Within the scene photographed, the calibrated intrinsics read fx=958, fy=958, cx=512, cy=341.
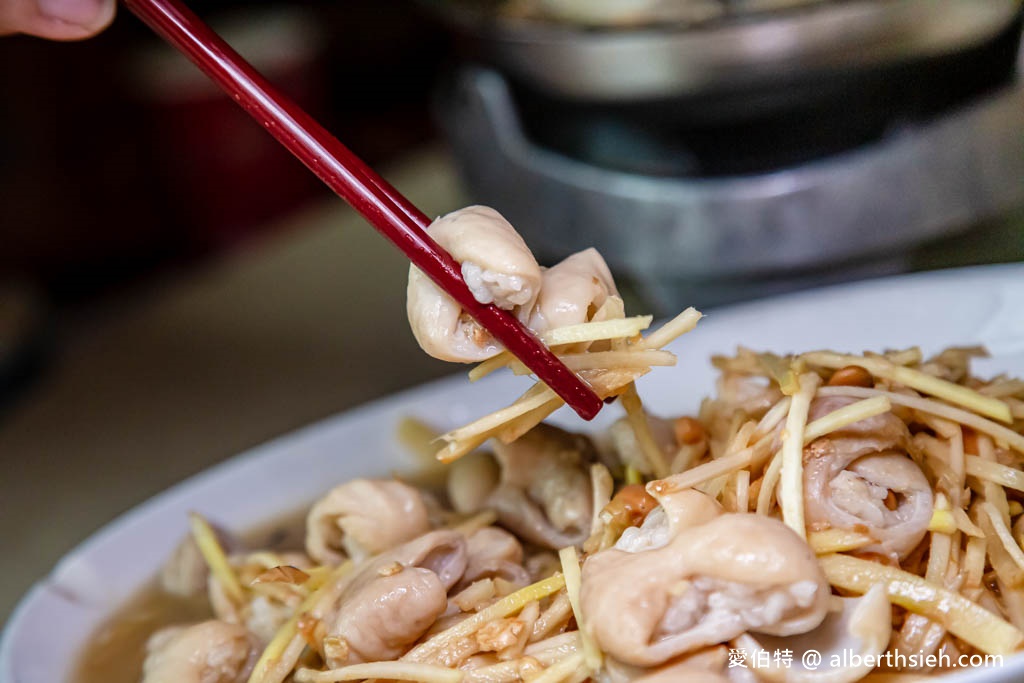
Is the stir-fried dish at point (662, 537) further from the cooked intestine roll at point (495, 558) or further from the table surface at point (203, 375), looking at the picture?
the table surface at point (203, 375)

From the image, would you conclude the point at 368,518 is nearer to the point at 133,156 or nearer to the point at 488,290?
the point at 488,290

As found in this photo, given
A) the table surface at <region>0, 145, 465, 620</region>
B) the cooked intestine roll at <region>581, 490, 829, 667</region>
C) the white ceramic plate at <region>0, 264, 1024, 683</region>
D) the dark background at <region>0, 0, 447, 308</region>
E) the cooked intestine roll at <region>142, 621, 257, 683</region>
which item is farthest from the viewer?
the dark background at <region>0, 0, 447, 308</region>

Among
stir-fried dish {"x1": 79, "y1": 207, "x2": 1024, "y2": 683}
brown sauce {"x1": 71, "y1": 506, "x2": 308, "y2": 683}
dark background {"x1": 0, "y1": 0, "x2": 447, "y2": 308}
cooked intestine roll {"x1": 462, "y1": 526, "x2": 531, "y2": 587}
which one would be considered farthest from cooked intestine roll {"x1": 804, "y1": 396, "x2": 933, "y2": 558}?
dark background {"x1": 0, "y1": 0, "x2": 447, "y2": 308}

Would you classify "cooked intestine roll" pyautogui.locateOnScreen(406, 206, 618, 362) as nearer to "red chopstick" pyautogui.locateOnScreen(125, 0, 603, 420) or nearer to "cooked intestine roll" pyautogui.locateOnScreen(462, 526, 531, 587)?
"red chopstick" pyautogui.locateOnScreen(125, 0, 603, 420)

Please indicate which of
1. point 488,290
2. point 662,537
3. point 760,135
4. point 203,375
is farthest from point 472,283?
point 203,375

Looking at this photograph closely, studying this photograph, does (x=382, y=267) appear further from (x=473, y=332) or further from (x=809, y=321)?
(x=473, y=332)

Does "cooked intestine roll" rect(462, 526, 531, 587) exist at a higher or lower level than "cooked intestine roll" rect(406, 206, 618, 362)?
lower

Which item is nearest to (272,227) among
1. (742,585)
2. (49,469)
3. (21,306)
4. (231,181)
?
(231,181)
